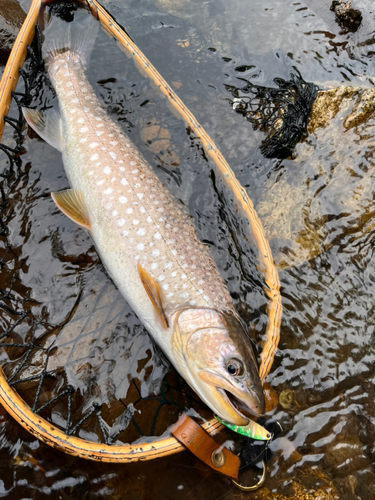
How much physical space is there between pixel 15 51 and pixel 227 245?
3006mm

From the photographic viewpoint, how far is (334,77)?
14.2 ft

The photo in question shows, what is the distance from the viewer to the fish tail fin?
11.8 ft

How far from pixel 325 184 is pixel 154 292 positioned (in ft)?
7.86

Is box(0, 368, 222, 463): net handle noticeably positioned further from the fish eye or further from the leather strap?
the fish eye

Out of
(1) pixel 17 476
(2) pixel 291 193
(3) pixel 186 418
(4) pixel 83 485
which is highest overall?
(2) pixel 291 193

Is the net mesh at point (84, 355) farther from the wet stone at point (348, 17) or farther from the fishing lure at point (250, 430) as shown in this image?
the wet stone at point (348, 17)

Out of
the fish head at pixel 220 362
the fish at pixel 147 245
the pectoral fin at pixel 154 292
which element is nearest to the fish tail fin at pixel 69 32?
the fish at pixel 147 245

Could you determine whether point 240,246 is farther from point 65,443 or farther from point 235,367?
point 65,443

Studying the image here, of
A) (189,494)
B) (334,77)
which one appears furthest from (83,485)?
(334,77)

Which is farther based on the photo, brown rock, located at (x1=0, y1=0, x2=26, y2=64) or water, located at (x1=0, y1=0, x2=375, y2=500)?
brown rock, located at (x1=0, y1=0, x2=26, y2=64)

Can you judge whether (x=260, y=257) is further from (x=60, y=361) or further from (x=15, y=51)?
(x=15, y=51)

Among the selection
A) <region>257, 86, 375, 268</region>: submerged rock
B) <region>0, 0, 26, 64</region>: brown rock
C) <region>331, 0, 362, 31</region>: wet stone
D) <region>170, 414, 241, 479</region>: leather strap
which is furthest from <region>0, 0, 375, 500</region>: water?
<region>0, 0, 26, 64</region>: brown rock

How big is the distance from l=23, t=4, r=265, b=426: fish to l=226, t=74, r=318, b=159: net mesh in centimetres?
161

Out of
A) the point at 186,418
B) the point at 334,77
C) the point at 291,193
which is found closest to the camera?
the point at 186,418
